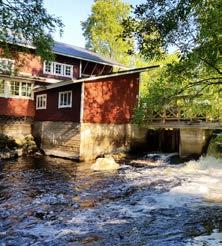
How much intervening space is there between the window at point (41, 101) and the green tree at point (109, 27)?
546 inches

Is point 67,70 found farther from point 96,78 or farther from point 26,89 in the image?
point 96,78

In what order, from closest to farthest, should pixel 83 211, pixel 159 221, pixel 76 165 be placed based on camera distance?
pixel 159 221
pixel 83 211
pixel 76 165

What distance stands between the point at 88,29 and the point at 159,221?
3279 centimetres

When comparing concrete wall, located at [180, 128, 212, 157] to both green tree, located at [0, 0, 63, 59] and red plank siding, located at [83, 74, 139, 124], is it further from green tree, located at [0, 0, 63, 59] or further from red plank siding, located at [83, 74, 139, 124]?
green tree, located at [0, 0, 63, 59]

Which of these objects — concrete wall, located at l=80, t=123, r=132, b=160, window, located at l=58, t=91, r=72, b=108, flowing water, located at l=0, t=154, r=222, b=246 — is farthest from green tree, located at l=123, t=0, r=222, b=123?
window, located at l=58, t=91, r=72, b=108

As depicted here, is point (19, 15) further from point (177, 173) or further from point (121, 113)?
point (121, 113)

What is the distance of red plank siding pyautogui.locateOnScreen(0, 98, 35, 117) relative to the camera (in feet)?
78.4

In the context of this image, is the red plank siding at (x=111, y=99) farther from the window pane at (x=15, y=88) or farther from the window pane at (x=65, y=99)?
the window pane at (x=15, y=88)

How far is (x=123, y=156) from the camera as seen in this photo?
71.9ft

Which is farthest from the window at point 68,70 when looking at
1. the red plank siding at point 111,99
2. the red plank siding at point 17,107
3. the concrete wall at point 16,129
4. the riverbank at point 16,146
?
the riverbank at point 16,146

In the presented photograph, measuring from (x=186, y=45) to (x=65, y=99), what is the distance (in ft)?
50.9

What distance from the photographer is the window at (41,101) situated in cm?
2468

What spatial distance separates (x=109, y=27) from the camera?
36.8 meters

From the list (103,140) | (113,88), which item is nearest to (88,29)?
(113,88)
